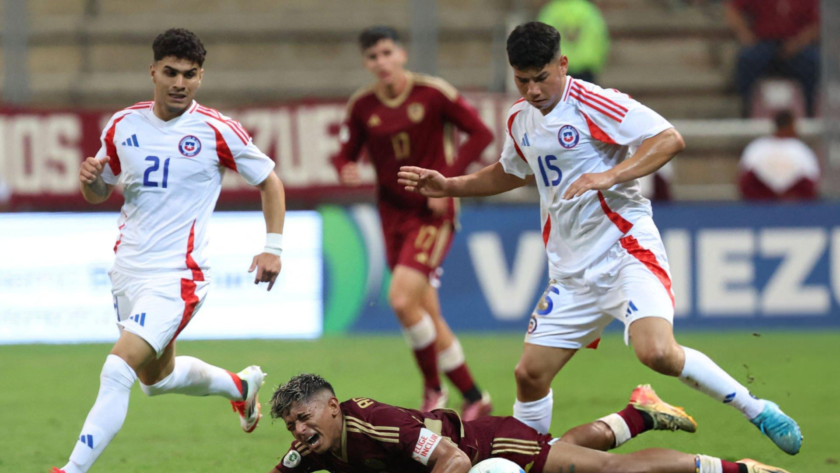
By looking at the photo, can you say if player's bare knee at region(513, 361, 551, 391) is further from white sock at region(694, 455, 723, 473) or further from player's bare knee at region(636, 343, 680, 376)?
white sock at region(694, 455, 723, 473)

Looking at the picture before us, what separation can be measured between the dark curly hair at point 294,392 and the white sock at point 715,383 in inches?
60.1

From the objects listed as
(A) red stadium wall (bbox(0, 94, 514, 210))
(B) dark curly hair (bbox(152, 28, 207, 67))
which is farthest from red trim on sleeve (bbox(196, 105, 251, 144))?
(A) red stadium wall (bbox(0, 94, 514, 210))

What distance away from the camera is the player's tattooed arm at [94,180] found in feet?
17.0

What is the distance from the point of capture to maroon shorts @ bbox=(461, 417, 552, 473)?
4762 mm

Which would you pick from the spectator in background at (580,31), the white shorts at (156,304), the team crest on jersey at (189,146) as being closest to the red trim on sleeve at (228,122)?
the team crest on jersey at (189,146)

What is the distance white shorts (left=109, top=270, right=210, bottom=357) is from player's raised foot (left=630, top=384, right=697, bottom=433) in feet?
6.99

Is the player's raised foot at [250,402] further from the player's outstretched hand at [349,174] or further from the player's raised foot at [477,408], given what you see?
the player's outstretched hand at [349,174]

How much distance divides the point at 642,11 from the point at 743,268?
482 cm

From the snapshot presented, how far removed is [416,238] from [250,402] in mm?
1789

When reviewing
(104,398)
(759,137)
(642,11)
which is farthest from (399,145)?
(642,11)

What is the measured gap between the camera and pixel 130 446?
20.1ft

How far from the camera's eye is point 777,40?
12.5m

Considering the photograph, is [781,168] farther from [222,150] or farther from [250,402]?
[222,150]

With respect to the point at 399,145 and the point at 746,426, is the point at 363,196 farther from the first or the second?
the point at 746,426
